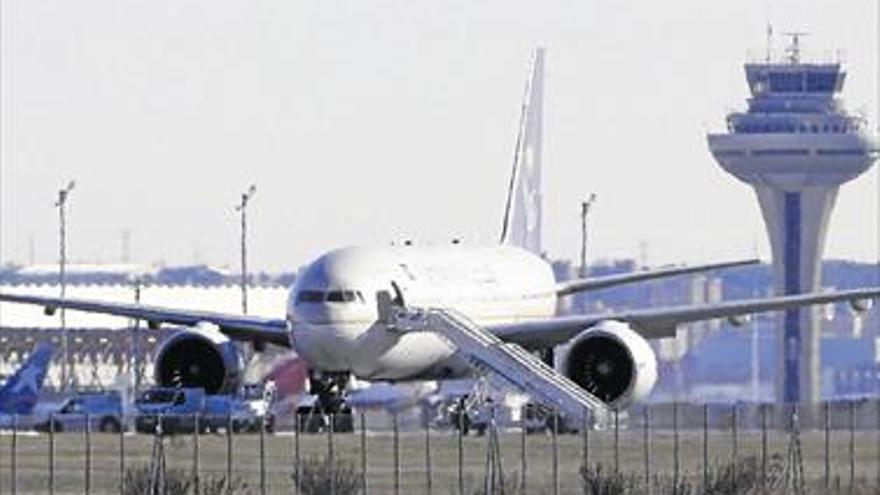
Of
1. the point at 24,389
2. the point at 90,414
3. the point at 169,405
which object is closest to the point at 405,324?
the point at 169,405

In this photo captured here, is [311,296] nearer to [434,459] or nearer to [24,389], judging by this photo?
Result: [434,459]

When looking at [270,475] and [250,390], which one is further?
[250,390]

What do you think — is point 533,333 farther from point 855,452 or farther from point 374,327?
point 855,452

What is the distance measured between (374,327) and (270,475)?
53.2ft

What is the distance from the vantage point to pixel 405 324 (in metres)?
83.7

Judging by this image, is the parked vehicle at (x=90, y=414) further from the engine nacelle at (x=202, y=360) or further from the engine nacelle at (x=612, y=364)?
the engine nacelle at (x=612, y=364)

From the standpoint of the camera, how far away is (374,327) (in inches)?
3280

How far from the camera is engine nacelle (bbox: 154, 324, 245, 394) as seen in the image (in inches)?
3388

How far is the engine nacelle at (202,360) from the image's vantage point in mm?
86062

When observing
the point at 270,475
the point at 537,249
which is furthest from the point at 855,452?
the point at 537,249

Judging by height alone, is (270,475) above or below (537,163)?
below

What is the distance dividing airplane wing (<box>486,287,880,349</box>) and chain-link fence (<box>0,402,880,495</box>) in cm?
238

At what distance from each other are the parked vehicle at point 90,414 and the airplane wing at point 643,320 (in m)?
9.32

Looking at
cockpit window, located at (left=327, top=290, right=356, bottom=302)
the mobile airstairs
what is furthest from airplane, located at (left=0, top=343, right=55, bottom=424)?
cockpit window, located at (left=327, top=290, right=356, bottom=302)
